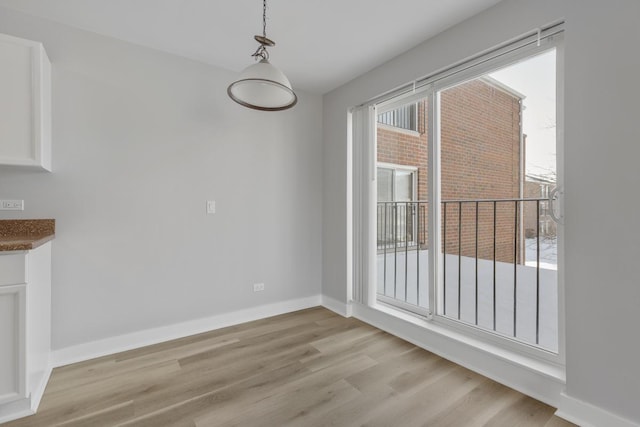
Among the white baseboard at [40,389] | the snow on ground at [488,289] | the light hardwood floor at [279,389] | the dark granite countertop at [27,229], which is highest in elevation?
the dark granite countertop at [27,229]

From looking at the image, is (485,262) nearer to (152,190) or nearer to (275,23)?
(275,23)

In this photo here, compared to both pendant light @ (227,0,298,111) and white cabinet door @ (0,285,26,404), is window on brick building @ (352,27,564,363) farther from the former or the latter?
white cabinet door @ (0,285,26,404)

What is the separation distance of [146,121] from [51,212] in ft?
3.27

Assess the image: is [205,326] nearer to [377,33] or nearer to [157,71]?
[157,71]

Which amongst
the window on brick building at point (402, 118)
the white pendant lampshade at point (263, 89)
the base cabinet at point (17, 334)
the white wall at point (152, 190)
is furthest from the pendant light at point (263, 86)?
the window on brick building at point (402, 118)

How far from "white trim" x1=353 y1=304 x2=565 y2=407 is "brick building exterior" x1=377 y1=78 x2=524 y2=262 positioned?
80 cm

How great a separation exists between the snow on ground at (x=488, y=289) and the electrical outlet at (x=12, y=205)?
10.9ft

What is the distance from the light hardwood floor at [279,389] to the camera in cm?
166

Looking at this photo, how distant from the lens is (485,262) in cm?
291

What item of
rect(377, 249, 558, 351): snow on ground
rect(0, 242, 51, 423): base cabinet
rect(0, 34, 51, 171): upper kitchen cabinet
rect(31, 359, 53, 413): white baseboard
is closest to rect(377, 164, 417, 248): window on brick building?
rect(377, 249, 558, 351): snow on ground

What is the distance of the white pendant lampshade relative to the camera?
1547mm

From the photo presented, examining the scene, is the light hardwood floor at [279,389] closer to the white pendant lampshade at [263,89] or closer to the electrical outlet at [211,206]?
the electrical outlet at [211,206]

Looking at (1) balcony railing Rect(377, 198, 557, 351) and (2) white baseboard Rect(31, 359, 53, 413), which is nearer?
(2) white baseboard Rect(31, 359, 53, 413)

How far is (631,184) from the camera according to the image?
1.45 metres
